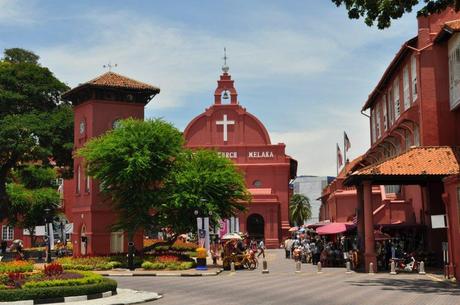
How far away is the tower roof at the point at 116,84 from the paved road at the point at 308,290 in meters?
17.7

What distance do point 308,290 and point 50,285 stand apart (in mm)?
8645

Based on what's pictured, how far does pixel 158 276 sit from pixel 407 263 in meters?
12.6

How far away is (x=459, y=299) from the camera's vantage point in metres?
17.6

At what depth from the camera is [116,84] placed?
42.1m

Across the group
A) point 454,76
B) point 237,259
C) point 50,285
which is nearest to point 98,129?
point 237,259

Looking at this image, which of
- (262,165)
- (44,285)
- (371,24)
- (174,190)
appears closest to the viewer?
(44,285)

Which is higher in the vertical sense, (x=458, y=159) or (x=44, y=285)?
(x=458, y=159)

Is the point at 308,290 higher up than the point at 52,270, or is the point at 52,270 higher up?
the point at 52,270

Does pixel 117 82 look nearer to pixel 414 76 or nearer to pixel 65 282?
pixel 414 76

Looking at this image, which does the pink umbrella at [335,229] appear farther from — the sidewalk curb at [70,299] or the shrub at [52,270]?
the shrub at [52,270]

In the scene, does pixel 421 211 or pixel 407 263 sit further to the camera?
pixel 421 211

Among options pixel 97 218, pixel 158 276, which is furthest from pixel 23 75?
pixel 158 276

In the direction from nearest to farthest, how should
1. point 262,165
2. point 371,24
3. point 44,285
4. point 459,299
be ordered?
point 459,299
point 44,285
point 371,24
point 262,165

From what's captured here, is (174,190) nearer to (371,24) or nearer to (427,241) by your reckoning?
(427,241)
